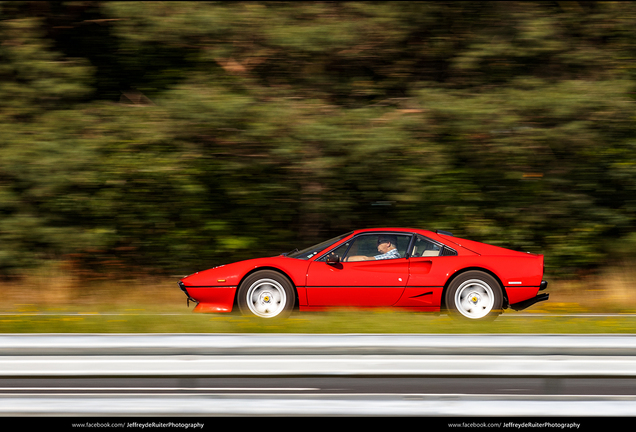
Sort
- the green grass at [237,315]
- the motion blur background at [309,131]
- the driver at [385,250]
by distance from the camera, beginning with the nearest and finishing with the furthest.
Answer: the green grass at [237,315]
the driver at [385,250]
the motion blur background at [309,131]

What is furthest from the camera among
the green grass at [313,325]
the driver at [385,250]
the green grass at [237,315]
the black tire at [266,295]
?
the driver at [385,250]

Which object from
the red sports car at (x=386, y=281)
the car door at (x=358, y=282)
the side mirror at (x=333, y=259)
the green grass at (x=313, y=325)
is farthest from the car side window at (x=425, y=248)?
the green grass at (x=313, y=325)

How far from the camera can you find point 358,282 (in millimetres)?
7113

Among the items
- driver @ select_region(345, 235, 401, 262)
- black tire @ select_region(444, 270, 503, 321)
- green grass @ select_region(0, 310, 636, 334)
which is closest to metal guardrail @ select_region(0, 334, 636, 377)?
green grass @ select_region(0, 310, 636, 334)

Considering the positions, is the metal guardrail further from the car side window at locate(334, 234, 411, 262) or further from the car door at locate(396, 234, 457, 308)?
the car side window at locate(334, 234, 411, 262)

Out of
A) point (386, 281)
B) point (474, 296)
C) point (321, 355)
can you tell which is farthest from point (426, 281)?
point (321, 355)

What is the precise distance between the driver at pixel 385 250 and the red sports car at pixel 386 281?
11 mm

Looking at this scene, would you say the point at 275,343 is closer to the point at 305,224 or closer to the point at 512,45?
the point at 305,224

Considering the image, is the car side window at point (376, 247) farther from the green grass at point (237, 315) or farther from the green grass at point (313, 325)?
the green grass at point (313, 325)

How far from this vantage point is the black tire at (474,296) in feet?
23.0

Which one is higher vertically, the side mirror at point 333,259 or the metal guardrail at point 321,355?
the side mirror at point 333,259

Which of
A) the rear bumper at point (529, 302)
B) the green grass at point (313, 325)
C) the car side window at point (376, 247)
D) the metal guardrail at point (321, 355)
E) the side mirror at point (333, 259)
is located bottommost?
the metal guardrail at point (321, 355)

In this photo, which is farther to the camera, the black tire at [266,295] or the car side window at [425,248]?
the car side window at [425,248]

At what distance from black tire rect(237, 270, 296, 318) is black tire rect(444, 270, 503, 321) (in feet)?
5.69
